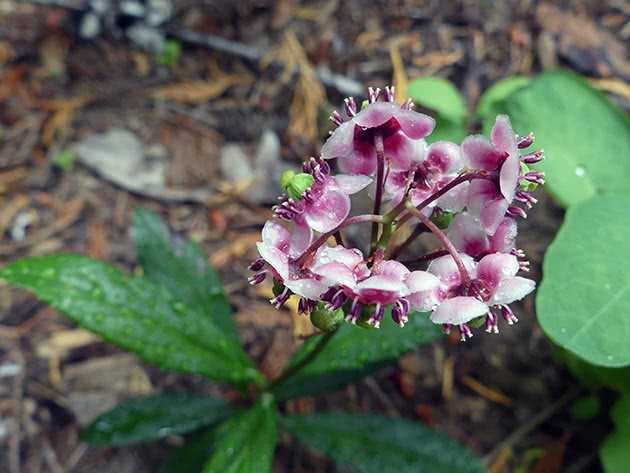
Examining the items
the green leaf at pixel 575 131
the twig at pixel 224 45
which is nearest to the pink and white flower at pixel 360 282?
the green leaf at pixel 575 131

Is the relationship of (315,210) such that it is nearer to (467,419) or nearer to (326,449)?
(326,449)

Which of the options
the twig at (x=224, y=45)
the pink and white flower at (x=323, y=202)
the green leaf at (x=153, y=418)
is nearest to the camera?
the pink and white flower at (x=323, y=202)

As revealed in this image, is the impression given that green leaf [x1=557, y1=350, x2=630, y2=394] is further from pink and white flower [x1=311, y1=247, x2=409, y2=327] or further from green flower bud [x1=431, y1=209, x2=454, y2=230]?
pink and white flower [x1=311, y1=247, x2=409, y2=327]

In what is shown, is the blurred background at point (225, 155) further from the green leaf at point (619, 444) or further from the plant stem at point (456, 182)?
the plant stem at point (456, 182)

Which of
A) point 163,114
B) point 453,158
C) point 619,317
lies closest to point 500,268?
point 453,158

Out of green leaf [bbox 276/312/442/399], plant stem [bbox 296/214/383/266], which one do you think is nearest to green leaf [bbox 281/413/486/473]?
green leaf [bbox 276/312/442/399]

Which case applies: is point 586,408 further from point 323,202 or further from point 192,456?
point 323,202
